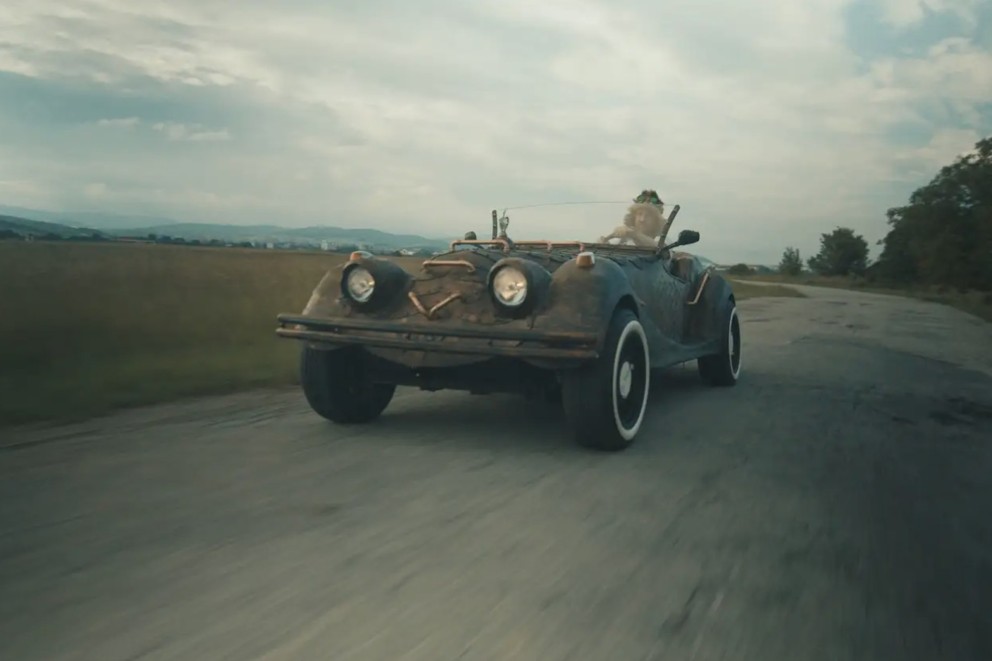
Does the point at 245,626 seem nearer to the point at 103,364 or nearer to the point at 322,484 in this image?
the point at 322,484

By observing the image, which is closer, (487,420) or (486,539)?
(486,539)

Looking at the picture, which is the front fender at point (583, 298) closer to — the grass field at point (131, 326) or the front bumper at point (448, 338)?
the front bumper at point (448, 338)

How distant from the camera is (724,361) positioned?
887 cm

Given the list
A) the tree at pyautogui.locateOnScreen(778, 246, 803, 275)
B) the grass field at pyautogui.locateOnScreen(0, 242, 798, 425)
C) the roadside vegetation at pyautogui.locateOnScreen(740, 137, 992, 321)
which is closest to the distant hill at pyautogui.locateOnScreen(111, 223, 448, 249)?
the grass field at pyautogui.locateOnScreen(0, 242, 798, 425)

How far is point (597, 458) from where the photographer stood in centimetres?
550

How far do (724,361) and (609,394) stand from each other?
3732 mm

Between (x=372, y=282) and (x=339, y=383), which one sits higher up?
(x=372, y=282)

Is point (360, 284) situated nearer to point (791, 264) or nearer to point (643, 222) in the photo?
point (643, 222)

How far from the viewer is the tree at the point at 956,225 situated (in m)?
42.7

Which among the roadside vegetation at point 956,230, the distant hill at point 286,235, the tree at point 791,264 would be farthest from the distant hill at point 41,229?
the tree at point 791,264

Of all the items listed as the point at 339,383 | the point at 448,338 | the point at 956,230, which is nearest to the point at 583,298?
the point at 448,338

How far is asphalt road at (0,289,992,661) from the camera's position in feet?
9.46

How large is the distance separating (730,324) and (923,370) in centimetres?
355

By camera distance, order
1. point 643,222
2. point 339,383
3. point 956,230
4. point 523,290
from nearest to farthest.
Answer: point 523,290 < point 339,383 < point 643,222 < point 956,230
